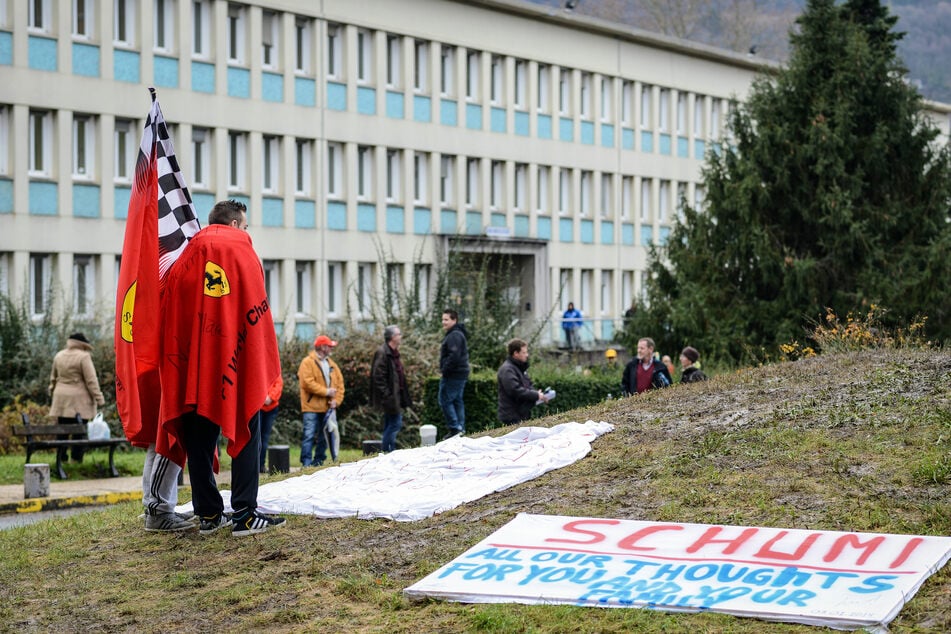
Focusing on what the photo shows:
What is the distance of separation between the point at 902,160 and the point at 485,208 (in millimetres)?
21703

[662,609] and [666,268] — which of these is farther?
[666,268]

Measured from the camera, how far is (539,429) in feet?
42.0

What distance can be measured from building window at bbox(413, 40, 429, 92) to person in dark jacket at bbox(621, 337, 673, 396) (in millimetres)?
32289

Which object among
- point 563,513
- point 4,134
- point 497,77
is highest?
point 497,77

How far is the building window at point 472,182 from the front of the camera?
5256cm

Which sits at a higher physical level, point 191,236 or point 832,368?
point 191,236

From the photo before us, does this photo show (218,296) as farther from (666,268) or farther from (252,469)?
(666,268)

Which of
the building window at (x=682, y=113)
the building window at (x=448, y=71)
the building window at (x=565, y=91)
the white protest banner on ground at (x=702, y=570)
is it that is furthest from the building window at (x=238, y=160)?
the white protest banner on ground at (x=702, y=570)

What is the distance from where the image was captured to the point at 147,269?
1014cm

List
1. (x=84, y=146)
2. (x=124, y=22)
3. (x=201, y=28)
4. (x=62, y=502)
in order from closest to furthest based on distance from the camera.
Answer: (x=62, y=502) < (x=84, y=146) < (x=124, y=22) < (x=201, y=28)

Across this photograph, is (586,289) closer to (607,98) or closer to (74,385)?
(607,98)

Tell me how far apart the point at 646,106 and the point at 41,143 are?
29015 mm

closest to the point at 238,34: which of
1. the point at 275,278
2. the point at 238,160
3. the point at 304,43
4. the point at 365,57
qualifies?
the point at 304,43

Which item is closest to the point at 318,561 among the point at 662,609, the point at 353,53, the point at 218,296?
the point at 218,296
